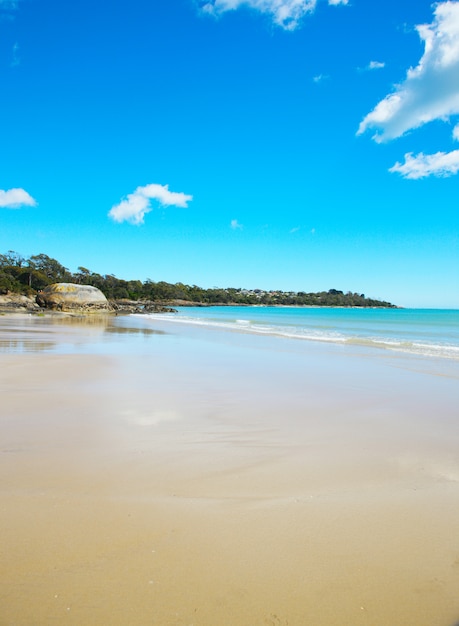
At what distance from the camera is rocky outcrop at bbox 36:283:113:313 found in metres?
46.1

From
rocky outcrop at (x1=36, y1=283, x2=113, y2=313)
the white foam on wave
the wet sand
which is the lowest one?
the wet sand

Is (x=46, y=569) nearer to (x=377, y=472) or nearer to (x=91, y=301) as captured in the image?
(x=377, y=472)

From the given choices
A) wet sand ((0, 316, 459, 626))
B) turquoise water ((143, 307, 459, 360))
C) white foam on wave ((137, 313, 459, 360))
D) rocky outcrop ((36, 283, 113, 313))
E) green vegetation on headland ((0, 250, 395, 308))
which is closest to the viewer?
wet sand ((0, 316, 459, 626))

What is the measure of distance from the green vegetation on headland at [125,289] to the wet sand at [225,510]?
63.0 metres

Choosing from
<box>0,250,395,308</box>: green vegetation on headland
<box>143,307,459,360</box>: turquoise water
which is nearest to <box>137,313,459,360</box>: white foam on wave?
<box>143,307,459,360</box>: turquoise water

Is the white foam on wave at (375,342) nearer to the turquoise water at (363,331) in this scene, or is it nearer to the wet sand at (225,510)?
the turquoise water at (363,331)

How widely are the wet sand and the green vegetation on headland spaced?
6298cm

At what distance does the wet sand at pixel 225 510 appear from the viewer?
6.75 feet

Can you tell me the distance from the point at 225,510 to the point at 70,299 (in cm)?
4783

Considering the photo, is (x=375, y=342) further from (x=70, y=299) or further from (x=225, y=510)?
(x=70, y=299)

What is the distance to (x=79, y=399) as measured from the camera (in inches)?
247

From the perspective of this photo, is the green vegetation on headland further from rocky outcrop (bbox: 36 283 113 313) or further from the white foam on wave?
the white foam on wave

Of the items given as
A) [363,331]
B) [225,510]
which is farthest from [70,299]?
[225,510]

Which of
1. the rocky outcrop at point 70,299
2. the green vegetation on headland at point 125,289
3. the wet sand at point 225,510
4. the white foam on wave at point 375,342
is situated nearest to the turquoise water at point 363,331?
the white foam on wave at point 375,342
